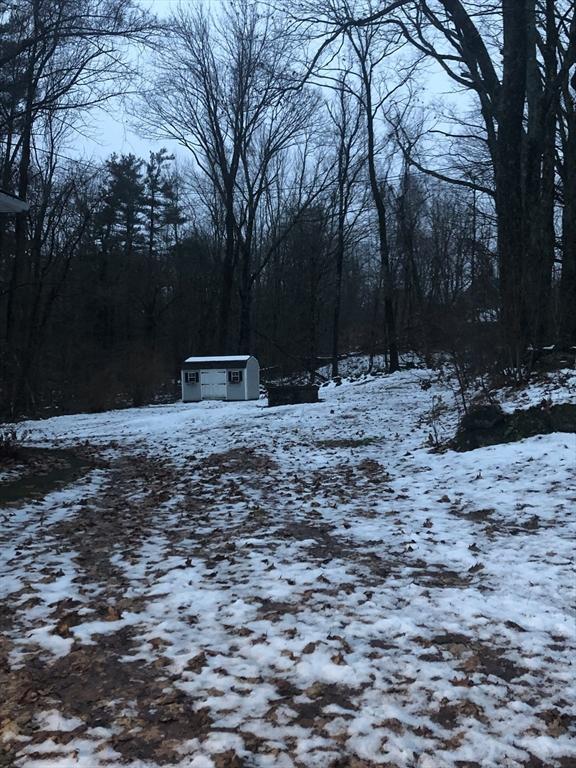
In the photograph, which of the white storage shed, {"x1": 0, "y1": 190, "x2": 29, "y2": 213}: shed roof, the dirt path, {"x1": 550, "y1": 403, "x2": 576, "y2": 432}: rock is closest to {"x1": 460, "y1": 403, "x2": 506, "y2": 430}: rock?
{"x1": 550, "y1": 403, "x2": 576, "y2": 432}: rock

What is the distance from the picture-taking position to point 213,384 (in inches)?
953

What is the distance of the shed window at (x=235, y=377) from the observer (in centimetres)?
2408

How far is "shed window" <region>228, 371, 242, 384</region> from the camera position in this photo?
79.0 feet

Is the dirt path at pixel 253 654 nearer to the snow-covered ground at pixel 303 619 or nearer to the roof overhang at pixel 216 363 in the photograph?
the snow-covered ground at pixel 303 619

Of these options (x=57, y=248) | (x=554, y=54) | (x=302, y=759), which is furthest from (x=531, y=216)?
(x=57, y=248)

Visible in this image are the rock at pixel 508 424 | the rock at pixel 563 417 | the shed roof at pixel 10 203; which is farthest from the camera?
the shed roof at pixel 10 203

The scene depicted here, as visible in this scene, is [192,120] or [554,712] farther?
[192,120]

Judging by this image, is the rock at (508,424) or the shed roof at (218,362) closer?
the rock at (508,424)

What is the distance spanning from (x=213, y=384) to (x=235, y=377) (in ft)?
2.91

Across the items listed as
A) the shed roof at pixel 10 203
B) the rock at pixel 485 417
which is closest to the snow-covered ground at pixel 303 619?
the rock at pixel 485 417

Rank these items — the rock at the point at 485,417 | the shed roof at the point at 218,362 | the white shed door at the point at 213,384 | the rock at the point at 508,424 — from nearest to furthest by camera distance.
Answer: the rock at the point at 508,424 < the rock at the point at 485,417 < the shed roof at the point at 218,362 < the white shed door at the point at 213,384

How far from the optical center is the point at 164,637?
3645mm

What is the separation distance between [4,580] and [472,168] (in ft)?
65.7

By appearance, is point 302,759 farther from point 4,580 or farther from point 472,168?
point 472,168
